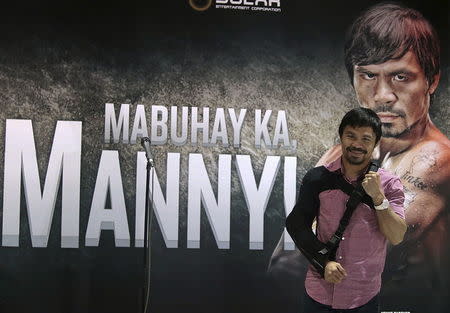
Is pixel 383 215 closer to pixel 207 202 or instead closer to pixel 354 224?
pixel 354 224

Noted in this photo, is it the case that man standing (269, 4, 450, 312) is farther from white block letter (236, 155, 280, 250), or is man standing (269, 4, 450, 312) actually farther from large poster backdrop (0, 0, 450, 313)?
white block letter (236, 155, 280, 250)

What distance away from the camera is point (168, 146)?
5.16m

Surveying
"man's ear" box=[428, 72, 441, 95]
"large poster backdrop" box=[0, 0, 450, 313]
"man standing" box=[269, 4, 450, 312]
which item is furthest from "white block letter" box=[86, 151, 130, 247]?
"man's ear" box=[428, 72, 441, 95]

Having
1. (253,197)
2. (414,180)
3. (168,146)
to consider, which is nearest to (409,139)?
(414,180)

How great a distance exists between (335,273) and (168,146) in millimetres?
3066

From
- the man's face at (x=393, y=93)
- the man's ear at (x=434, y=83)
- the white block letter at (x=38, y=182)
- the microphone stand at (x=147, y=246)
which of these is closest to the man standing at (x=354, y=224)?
the microphone stand at (x=147, y=246)

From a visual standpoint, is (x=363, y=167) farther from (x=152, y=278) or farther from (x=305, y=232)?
(x=152, y=278)

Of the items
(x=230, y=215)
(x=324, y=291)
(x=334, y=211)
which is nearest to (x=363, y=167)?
(x=334, y=211)

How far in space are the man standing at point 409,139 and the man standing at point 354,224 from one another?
312 centimetres

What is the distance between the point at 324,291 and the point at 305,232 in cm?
25

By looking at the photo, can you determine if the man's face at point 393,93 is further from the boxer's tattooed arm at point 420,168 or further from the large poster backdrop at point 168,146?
the boxer's tattooed arm at point 420,168

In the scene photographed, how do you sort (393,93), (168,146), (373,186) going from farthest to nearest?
(393,93)
(168,146)
(373,186)

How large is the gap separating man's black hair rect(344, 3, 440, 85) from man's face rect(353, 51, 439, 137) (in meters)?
0.08

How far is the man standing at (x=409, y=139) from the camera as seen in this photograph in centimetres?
543
